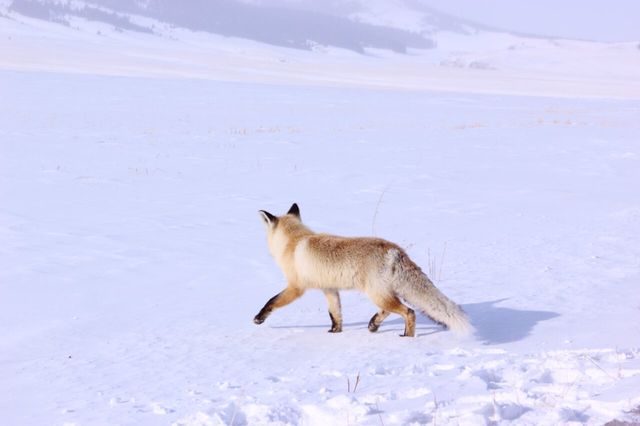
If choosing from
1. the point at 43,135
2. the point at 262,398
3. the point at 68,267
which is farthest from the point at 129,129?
the point at 262,398

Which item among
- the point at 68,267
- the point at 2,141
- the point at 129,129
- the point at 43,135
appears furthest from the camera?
the point at 129,129

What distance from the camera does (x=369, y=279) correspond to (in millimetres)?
5508

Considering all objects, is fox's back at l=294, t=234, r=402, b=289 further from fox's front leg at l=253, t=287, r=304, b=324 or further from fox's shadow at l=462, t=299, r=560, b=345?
fox's shadow at l=462, t=299, r=560, b=345

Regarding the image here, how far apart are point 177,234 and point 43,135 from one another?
12062 mm

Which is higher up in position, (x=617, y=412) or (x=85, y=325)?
(x=617, y=412)

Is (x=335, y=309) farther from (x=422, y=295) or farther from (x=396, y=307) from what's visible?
(x=422, y=295)

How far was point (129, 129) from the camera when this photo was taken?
2333cm

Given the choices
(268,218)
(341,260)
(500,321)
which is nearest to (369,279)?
(341,260)

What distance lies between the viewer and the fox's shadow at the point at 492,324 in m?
5.62

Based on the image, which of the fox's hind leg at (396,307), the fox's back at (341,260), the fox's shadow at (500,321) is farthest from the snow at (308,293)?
the fox's back at (341,260)

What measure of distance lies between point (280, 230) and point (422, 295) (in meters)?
1.40

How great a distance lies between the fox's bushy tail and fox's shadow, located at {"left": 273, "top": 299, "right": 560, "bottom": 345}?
12.9 inches

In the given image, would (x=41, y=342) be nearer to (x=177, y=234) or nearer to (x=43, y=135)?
(x=177, y=234)

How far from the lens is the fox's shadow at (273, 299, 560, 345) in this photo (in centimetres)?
562
